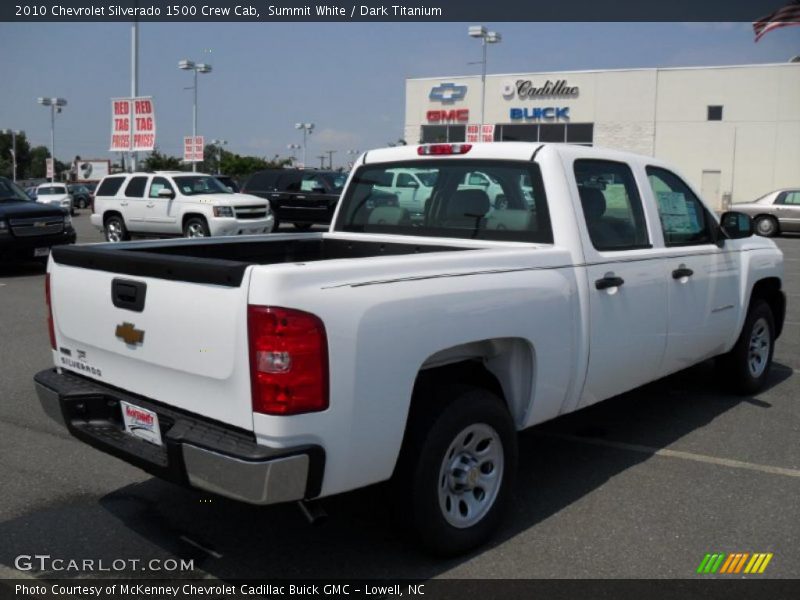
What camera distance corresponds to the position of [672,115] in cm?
4122

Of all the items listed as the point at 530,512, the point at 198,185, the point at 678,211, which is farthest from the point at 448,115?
the point at 530,512

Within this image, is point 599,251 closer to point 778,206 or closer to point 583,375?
point 583,375

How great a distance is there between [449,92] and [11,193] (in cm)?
3375

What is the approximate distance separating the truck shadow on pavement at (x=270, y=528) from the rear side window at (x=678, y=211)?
142 centimetres

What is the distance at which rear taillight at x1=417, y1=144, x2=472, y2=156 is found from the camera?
191 inches

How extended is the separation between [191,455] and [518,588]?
1.45 meters

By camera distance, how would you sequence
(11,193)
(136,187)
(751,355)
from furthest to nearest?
(136,187) < (11,193) < (751,355)

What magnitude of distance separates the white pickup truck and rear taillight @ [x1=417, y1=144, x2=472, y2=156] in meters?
0.01

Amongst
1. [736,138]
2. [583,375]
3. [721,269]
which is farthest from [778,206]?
[583,375]

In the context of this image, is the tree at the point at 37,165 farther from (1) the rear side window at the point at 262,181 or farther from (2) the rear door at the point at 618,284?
(2) the rear door at the point at 618,284

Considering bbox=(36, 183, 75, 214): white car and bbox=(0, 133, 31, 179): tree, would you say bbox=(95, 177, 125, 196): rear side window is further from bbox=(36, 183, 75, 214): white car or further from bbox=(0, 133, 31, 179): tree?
bbox=(0, 133, 31, 179): tree

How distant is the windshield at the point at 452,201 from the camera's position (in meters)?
4.44

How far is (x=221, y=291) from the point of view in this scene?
301 centimetres

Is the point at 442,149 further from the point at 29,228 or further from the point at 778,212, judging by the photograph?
the point at 778,212
